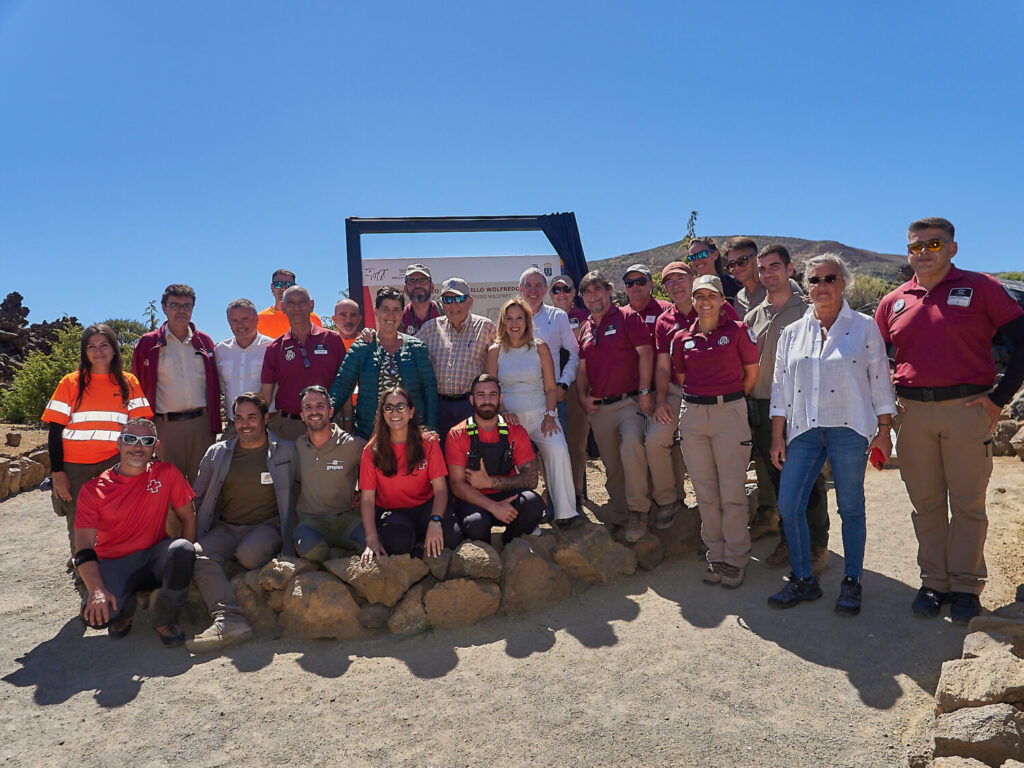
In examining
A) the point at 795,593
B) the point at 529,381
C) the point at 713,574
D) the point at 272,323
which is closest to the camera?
the point at 795,593

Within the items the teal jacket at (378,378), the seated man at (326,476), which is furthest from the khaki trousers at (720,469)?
the seated man at (326,476)

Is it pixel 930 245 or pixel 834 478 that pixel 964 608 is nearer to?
pixel 834 478

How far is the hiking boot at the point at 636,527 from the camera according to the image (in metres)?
5.27

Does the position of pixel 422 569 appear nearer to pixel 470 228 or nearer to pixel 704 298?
pixel 704 298

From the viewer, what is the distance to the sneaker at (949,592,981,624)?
412cm

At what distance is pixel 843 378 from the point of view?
409 centimetres

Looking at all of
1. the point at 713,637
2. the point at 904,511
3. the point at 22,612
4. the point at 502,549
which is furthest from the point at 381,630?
the point at 904,511

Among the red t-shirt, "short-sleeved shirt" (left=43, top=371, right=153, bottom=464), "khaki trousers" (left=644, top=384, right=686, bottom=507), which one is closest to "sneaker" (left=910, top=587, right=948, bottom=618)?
"khaki trousers" (left=644, top=384, right=686, bottom=507)

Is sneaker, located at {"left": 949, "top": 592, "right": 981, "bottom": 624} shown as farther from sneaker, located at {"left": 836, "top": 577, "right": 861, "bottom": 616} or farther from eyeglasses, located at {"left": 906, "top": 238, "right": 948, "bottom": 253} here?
eyeglasses, located at {"left": 906, "top": 238, "right": 948, "bottom": 253}

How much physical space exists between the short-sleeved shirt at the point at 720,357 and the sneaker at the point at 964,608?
1775 mm

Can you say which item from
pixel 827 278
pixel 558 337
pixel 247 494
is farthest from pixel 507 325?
pixel 247 494

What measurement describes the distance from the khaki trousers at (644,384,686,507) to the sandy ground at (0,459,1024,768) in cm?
68

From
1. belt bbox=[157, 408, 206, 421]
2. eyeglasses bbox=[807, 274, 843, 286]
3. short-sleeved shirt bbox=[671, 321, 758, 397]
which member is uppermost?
eyeglasses bbox=[807, 274, 843, 286]

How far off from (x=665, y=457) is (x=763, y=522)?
3.51 feet
